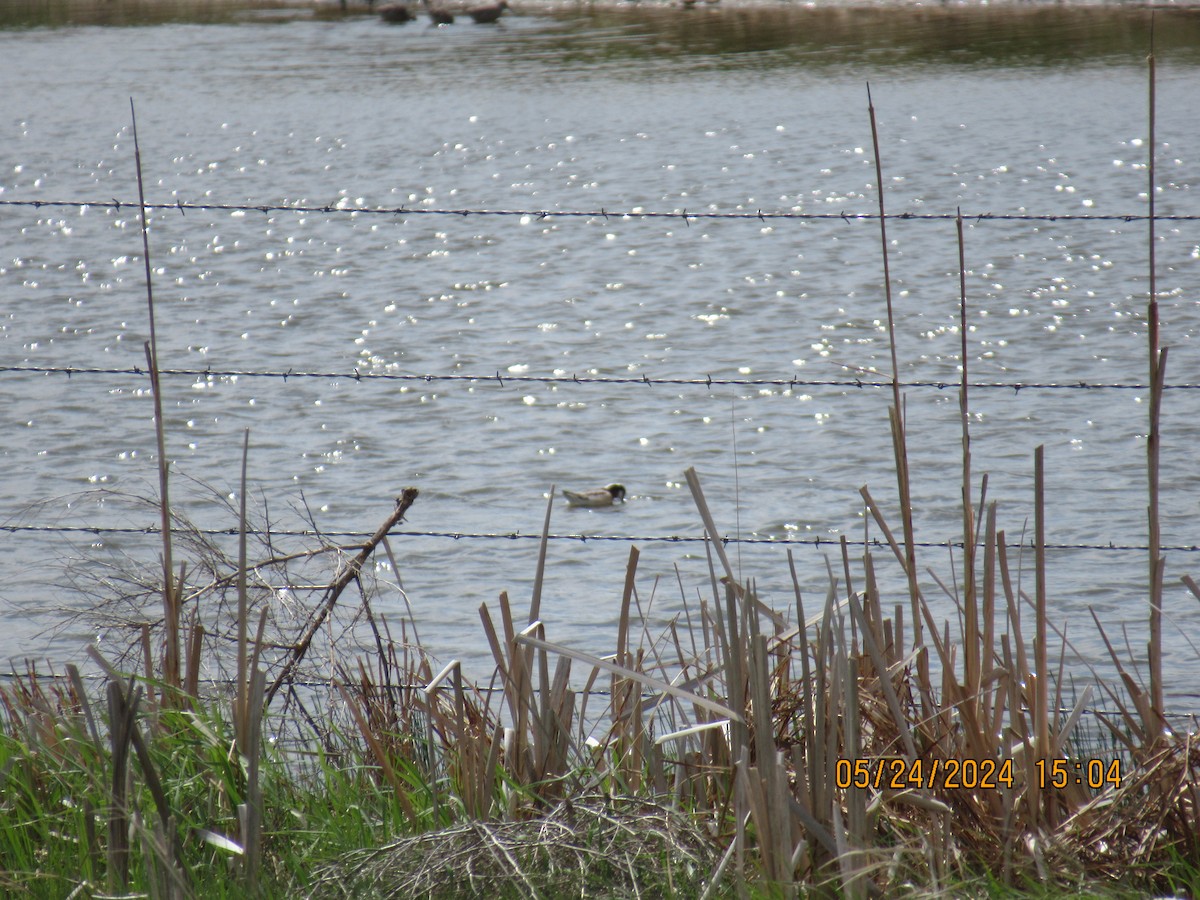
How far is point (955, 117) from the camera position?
51.2 feet

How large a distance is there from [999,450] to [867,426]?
71cm

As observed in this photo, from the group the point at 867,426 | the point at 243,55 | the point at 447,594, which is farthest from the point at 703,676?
the point at 243,55

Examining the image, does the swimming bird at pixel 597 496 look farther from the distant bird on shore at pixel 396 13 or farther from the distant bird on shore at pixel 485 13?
the distant bird on shore at pixel 396 13

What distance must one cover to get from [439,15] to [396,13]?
0.89 metres

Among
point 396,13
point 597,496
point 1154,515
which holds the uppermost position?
point 396,13

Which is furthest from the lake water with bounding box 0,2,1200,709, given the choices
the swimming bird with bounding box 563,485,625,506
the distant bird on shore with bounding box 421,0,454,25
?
the distant bird on shore with bounding box 421,0,454,25

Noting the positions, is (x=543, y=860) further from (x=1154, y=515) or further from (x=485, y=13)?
(x=485, y=13)

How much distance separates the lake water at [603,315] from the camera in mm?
5254

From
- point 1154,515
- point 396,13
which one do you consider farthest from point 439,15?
point 1154,515
